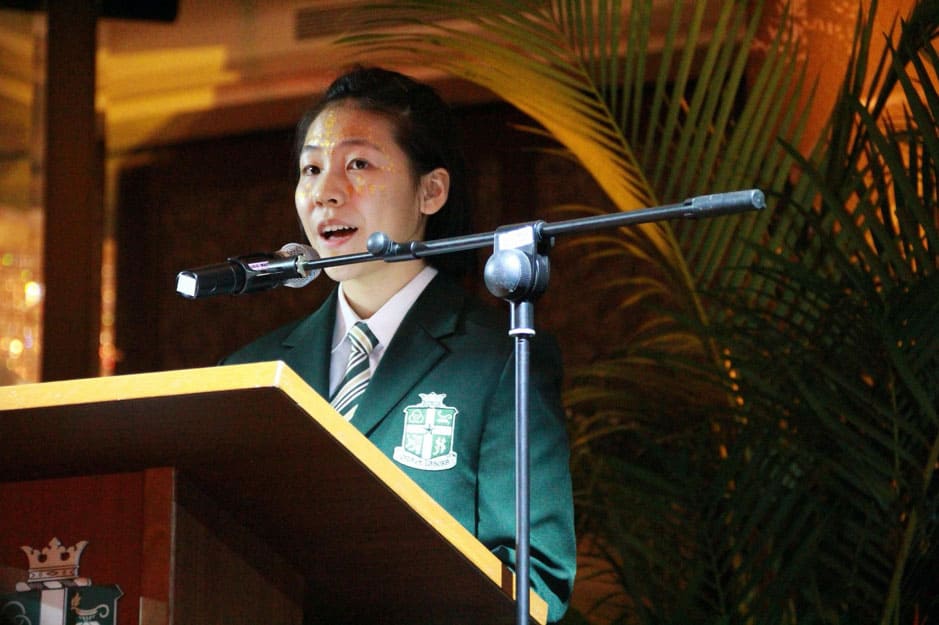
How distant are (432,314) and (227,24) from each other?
344cm

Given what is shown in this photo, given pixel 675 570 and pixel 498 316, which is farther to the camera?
pixel 675 570

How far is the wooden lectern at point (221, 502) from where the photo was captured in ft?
3.28

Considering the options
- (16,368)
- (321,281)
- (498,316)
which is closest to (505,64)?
(498,316)

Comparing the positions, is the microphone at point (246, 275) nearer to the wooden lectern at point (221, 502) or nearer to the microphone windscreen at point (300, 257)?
the microphone windscreen at point (300, 257)

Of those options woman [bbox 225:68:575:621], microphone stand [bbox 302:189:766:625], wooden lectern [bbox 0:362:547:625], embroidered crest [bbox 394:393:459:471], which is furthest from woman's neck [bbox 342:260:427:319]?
wooden lectern [bbox 0:362:547:625]

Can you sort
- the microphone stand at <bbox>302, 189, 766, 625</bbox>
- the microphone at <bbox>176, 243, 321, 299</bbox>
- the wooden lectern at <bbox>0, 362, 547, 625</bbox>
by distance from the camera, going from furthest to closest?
1. the microphone at <bbox>176, 243, 321, 299</bbox>
2. the microphone stand at <bbox>302, 189, 766, 625</bbox>
3. the wooden lectern at <bbox>0, 362, 547, 625</bbox>

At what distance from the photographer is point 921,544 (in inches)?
81.3

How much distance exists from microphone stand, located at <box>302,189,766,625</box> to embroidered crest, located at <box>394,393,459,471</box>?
329 millimetres

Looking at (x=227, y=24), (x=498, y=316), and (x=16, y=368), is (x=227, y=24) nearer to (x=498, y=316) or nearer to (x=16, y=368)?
(x=16, y=368)

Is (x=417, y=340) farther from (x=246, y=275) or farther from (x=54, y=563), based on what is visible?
(x=54, y=563)

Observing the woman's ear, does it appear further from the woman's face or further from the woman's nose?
the woman's nose

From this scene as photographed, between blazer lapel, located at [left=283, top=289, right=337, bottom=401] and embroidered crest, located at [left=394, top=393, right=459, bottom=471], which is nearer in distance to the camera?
embroidered crest, located at [left=394, top=393, right=459, bottom=471]

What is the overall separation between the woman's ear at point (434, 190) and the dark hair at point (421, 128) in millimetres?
11

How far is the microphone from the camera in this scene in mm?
1393
